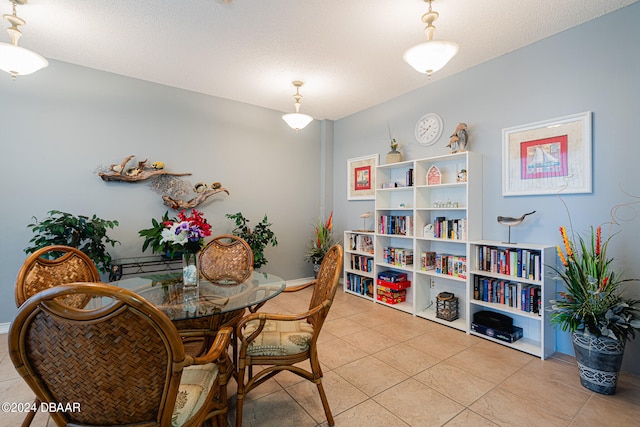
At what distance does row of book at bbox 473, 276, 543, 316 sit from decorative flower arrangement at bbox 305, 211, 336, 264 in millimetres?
2276

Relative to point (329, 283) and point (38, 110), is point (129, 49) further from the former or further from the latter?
point (329, 283)

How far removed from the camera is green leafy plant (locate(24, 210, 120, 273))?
9.30 ft

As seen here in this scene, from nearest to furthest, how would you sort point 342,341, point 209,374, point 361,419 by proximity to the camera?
point 209,374, point 361,419, point 342,341

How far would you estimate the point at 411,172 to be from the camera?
3744mm

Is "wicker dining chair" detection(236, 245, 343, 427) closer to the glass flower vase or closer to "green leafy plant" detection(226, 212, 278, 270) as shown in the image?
the glass flower vase

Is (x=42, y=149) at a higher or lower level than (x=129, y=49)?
lower

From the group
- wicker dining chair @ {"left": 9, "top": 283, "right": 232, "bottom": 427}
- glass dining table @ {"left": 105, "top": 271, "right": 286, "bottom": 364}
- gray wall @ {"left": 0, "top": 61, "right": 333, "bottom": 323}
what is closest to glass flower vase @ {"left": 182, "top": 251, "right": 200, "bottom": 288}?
glass dining table @ {"left": 105, "top": 271, "right": 286, "bottom": 364}

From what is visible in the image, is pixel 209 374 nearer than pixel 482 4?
Yes

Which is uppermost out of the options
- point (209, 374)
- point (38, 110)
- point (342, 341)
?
point (38, 110)

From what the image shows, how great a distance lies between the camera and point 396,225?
3.91 m

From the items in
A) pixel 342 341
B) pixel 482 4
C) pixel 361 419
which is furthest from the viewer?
pixel 342 341

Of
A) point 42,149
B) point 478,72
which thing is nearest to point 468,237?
point 478,72

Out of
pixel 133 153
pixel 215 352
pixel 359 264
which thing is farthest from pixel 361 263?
pixel 133 153

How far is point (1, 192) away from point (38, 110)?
94 centimetres
